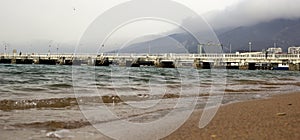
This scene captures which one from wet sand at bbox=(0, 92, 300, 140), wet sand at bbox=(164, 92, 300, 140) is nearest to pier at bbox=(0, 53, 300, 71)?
wet sand at bbox=(0, 92, 300, 140)

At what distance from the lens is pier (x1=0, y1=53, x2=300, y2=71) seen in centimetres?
8369

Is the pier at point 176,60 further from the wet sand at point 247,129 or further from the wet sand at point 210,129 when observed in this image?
the wet sand at point 247,129

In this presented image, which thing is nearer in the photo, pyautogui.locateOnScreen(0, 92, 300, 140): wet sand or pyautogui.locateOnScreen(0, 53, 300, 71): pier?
pyautogui.locateOnScreen(0, 92, 300, 140): wet sand

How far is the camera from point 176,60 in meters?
92.2

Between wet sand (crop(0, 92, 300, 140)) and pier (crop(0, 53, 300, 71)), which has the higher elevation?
pier (crop(0, 53, 300, 71))

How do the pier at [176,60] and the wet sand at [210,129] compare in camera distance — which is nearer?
the wet sand at [210,129]

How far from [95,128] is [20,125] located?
4.89 ft

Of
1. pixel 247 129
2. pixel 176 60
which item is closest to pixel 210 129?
pixel 247 129

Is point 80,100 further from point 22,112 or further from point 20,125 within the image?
point 20,125

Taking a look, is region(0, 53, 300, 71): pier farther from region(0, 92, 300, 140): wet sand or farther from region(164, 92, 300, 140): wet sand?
region(164, 92, 300, 140): wet sand

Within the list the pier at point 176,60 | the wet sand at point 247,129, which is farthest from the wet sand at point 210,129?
the pier at point 176,60

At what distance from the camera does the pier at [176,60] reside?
83.7 meters

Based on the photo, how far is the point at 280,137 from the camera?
4512 mm

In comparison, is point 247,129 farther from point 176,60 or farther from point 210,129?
point 176,60
